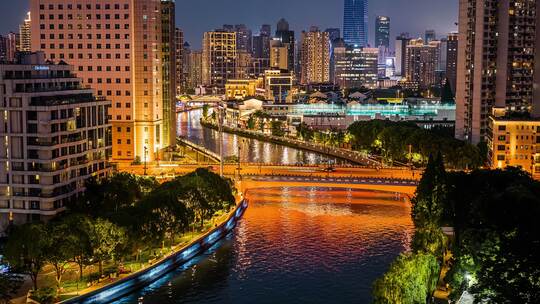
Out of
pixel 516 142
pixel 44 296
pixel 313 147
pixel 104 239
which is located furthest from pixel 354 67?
pixel 44 296

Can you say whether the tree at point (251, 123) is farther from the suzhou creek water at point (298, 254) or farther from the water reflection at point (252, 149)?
the suzhou creek water at point (298, 254)

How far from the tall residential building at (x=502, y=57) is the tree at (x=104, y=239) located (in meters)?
20.1

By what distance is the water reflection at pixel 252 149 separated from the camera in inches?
1345

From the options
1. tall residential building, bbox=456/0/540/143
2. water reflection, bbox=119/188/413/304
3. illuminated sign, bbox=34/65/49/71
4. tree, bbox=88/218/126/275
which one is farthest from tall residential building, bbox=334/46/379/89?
tree, bbox=88/218/126/275

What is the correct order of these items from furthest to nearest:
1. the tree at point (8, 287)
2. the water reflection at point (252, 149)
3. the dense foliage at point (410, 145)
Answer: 1. the water reflection at point (252, 149)
2. the dense foliage at point (410, 145)
3. the tree at point (8, 287)

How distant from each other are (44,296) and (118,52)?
17.0 metres

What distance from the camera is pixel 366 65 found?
102 metres

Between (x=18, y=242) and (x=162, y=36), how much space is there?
17092 mm

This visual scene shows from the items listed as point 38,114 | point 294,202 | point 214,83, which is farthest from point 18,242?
point 214,83

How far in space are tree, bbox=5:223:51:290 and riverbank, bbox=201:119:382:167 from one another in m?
17.9

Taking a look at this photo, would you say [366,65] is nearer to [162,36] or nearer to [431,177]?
[162,36]

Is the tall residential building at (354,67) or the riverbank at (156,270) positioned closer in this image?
the riverbank at (156,270)

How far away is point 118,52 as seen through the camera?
28.8 meters

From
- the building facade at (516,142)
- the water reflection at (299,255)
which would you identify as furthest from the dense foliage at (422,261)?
the building facade at (516,142)
